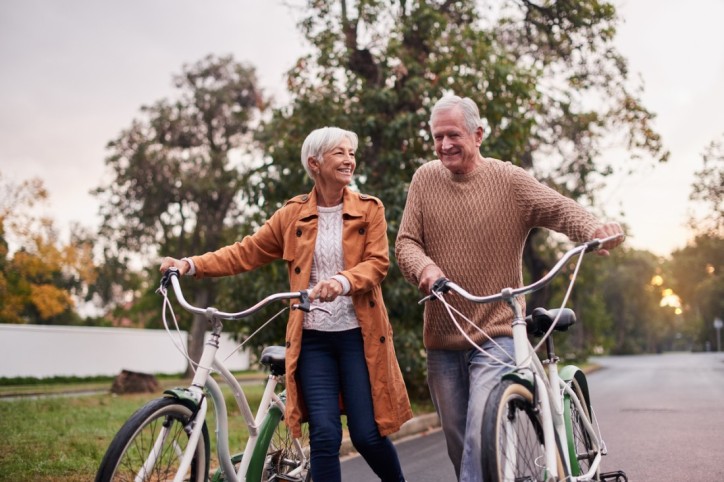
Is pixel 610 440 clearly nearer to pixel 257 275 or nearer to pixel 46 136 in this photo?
pixel 257 275

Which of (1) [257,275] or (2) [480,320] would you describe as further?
(1) [257,275]

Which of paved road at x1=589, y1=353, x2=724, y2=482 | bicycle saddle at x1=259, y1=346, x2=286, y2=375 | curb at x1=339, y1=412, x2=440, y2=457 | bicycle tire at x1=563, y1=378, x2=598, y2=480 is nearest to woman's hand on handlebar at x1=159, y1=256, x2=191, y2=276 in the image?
bicycle saddle at x1=259, y1=346, x2=286, y2=375

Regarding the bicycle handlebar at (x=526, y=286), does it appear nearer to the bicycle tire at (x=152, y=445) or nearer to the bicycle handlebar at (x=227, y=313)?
the bicycle handlebar at (x=227, y=313)

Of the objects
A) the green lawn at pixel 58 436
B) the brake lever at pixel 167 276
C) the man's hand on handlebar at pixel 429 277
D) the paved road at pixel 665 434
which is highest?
the brake lever at pixel 167 276

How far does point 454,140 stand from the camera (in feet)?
12.4

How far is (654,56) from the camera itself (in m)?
17.3

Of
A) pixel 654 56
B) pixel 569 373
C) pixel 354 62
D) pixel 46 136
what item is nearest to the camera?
pixel 569 373

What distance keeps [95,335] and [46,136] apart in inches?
295

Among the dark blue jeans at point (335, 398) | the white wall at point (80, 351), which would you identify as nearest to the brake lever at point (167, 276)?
the dark blue jeans at point (335, 398)

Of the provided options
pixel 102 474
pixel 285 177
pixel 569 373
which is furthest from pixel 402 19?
pixel 102 474

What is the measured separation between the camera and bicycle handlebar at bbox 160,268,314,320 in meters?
3.32

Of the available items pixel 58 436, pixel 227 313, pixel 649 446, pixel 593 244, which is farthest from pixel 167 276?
pixel 649 446

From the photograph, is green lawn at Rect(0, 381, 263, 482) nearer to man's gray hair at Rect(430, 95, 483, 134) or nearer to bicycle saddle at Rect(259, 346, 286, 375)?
bicycle saddle at Rect(259, 346, 286, 375)

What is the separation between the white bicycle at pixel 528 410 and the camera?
299cm
